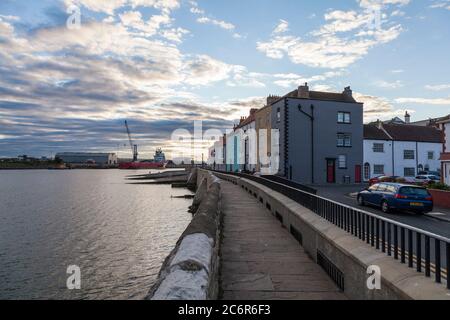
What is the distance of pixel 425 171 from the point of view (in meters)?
50.0

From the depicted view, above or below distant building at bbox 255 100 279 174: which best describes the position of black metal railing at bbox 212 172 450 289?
below

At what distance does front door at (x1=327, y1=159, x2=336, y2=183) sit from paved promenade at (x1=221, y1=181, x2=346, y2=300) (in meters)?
33.1

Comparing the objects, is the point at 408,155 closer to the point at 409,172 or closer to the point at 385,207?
the point at 409,172

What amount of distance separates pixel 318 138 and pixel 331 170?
4605 mm

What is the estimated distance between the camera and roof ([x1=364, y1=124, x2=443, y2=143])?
49344 millimetres

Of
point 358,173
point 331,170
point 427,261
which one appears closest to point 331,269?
point 427,261

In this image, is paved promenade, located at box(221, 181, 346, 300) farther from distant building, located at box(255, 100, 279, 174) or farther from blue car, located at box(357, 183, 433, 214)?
distant building, located at box(255, 100, 279, 174)

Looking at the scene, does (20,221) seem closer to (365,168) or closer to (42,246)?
(42,246)

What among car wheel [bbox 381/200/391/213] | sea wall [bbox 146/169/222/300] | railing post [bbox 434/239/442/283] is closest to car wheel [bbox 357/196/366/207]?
car wheel [bbox 381/200/391/213]

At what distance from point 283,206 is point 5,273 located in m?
13.5

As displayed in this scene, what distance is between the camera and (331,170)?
44.2 meters

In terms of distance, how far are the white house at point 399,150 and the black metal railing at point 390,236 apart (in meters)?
39.3

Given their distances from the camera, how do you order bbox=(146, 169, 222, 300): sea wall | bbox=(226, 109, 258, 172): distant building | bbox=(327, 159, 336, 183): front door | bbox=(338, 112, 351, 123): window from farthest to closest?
bbox=(226, 109, 258, 172): distant building < bbox=(338, 112, 351, 123): window < bbox=(327, 159, 336, 183): front door < bbox=(146, 169, 222, 300): sea wall
